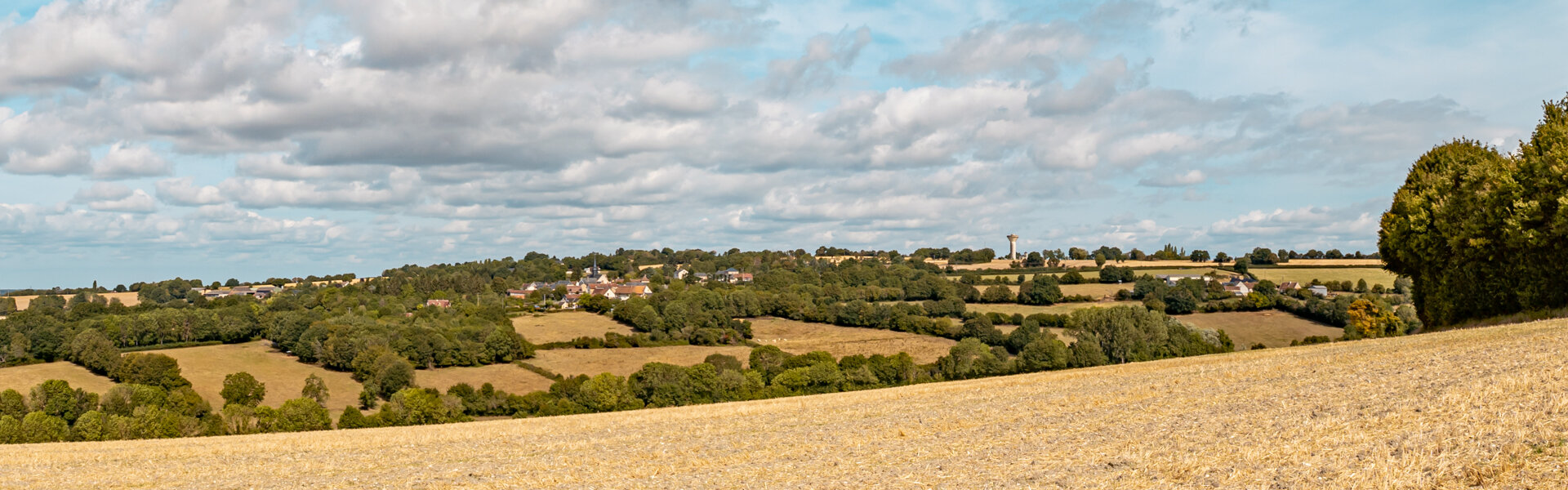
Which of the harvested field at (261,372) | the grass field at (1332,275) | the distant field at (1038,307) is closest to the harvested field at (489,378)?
the harvested field at (261,372)

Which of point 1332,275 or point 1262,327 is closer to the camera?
point 1262,327

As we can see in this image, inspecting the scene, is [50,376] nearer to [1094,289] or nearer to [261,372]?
[261,372]

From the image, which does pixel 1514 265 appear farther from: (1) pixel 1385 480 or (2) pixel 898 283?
(2) pixel 898 283

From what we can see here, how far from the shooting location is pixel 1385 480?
11.9 meters

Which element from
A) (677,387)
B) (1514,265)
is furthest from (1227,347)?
(677,387)

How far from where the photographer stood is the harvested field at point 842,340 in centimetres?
10244

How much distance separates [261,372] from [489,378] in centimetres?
2461

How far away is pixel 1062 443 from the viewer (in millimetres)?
18266

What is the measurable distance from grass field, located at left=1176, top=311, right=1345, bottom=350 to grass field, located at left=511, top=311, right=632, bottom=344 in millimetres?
75285

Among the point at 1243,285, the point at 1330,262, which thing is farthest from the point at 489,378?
the point at 1330,262

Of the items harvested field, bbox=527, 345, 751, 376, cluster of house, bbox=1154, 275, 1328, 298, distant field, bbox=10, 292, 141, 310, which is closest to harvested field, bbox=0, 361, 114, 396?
harvested field, bbox=527, 345, 751, 376

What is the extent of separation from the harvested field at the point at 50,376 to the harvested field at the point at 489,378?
27.6 m

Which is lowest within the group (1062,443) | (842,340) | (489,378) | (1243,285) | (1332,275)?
(489,378)

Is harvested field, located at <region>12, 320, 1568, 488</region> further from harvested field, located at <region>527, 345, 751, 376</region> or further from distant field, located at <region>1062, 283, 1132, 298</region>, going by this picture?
distant field, located at <region>1062, 283, 1132, 298</region>
